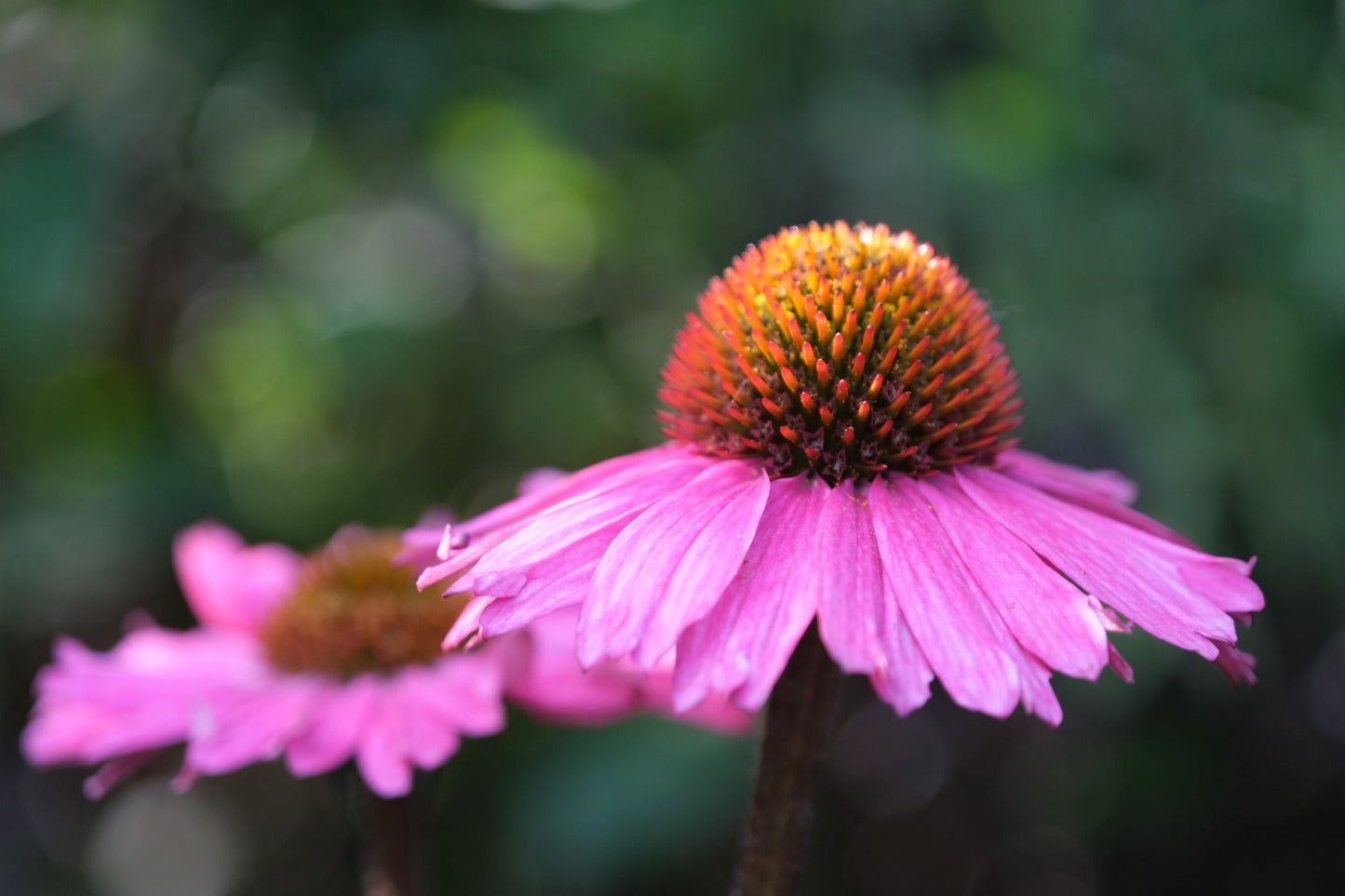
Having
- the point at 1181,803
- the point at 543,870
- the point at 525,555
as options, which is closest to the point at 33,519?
the point at 543,870

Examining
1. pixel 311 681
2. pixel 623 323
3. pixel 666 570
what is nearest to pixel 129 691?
pixel 311 681

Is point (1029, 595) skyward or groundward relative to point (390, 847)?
skyward

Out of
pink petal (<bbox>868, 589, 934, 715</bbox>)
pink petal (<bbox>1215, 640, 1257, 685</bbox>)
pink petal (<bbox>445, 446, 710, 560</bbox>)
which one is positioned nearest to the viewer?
pink petal (<bbox>868, 589, 934, 715</bbox>)

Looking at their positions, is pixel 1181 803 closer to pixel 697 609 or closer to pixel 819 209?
pixel 819 209

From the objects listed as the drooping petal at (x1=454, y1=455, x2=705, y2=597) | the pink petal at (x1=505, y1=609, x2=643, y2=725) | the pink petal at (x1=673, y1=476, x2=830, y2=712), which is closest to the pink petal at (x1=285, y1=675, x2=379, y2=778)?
the pink petal at (x1=505, y1=609, x2=643, y2=725)

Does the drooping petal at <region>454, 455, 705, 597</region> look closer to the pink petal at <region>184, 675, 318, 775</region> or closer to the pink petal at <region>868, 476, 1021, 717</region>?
the pink petal at <region>868, 476, 1021, 717</region>

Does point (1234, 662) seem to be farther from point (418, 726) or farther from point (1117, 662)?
point (418, 726)

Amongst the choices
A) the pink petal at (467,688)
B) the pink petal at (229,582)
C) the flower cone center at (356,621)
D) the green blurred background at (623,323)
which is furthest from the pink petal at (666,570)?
the green blurred background at (623,323)
